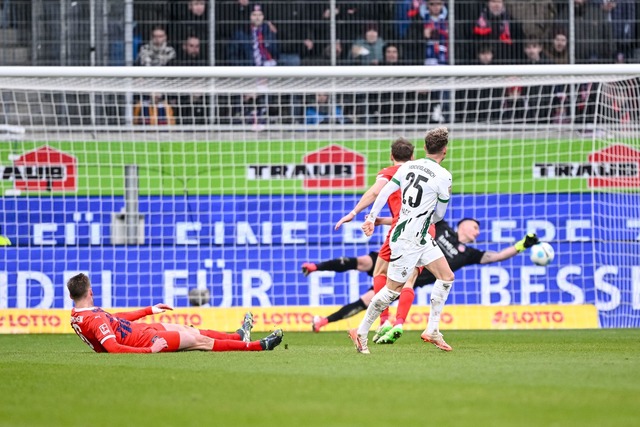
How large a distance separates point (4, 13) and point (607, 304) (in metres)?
10.5

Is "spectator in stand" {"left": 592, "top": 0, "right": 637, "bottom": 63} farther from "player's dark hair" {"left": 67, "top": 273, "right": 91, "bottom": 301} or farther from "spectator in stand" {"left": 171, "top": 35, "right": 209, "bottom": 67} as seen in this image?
"player's dark hair" {"left": 67, "top": 273, "right": 91, "bottom": 301}

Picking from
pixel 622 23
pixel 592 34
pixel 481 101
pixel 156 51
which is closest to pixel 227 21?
pixel 156 51

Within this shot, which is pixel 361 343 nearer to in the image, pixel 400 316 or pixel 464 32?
pixel 400 316

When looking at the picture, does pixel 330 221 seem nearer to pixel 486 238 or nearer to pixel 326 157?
pixel 326 157

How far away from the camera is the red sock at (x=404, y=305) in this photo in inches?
462

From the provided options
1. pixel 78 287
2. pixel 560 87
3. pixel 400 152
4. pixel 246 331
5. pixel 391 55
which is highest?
pixel 391 55

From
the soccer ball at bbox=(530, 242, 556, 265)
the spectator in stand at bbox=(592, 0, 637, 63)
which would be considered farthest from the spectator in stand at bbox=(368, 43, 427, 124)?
the soccer ball at bbox=(530, 242, 556, 265)

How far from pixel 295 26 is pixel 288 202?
3.30m

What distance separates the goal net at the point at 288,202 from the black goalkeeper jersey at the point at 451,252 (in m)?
1.54

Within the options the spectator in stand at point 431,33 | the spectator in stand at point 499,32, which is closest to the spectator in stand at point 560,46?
the spectator in stand at point 499,32

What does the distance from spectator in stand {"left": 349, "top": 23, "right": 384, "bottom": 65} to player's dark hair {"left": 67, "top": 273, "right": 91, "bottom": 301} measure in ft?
31.0

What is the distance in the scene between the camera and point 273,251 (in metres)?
16.7

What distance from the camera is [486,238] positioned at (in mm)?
16859

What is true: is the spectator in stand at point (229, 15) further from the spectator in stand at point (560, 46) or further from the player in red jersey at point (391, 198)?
the player in red jersey at point (391, 198)
